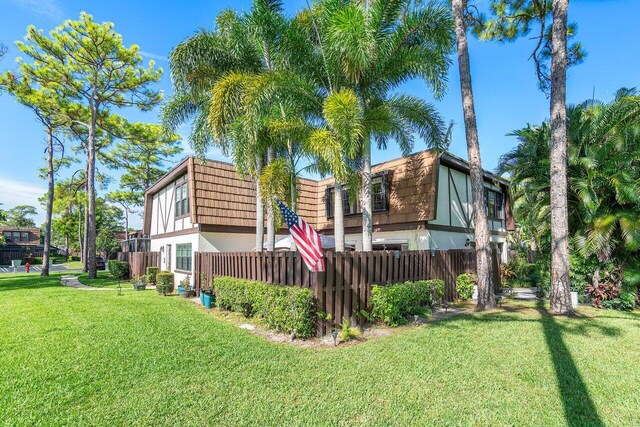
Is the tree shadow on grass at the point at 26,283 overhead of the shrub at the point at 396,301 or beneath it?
beneath

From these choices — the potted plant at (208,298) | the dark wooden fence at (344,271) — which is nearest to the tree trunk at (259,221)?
the dark wooden fence at (344,271)

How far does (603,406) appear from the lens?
3414 mm

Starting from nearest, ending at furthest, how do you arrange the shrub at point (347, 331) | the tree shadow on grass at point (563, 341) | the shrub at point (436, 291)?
1. the tree shadow on grass at point (563, 341)
2. the shrub at point (347, 331)
3. the shrub at point (436, 291)

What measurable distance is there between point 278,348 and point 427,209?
776 centimetres

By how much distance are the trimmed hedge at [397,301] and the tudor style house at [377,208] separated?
13.6ft

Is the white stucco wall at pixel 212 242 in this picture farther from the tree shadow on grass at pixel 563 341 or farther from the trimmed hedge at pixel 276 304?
the tree shadow on grass at pixel 563 341

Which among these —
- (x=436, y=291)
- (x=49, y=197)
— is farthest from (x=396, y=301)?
(x=49, y=197)

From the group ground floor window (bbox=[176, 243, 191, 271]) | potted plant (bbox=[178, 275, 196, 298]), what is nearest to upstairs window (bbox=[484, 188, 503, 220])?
potted plant (bbox=[178, 275, 196, 298])

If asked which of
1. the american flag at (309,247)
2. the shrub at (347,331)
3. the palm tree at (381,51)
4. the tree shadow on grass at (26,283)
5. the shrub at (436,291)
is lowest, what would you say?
the tree shadow on grass at (26,283)

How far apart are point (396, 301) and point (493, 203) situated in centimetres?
1181

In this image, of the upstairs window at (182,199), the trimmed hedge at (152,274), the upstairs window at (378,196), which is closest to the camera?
the upstairs window at (378,196)

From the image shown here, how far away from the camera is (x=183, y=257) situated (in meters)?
14.0

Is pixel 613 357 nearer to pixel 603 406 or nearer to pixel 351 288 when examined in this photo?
pixel 603 406

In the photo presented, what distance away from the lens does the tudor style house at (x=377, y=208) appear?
38.1 ft
